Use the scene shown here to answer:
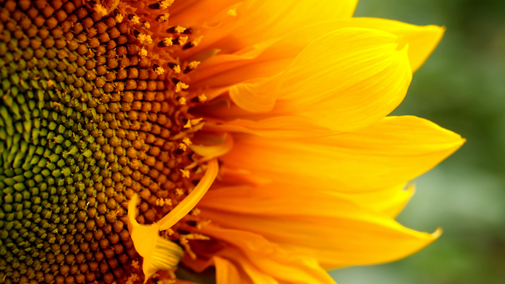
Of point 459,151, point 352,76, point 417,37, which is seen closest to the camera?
point 352,76

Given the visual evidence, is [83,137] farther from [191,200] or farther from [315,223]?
[315,223]

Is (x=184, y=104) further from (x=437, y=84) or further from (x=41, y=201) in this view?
(x=437, y=84)

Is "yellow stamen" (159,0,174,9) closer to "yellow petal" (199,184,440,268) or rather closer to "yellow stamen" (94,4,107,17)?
"yellow stamen" (94,4,107,17)

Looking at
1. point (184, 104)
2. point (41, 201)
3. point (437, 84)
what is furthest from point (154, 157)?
point (437, 84)

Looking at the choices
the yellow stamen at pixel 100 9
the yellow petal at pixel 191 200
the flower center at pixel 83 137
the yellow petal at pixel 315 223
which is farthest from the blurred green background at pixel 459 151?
the yellow stamen at pixel 100 9

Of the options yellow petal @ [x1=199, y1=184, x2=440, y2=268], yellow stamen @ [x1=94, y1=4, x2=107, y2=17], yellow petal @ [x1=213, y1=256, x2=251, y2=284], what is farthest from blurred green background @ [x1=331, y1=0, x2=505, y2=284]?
yellow stamen @ [x1=94, y1=4, x2=107, y2=17]

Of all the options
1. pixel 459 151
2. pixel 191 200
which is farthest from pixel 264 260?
pixel 459 151

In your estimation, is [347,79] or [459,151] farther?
[459,151]

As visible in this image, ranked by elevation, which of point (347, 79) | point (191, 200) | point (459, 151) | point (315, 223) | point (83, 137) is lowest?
point (459, 151)
